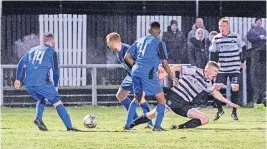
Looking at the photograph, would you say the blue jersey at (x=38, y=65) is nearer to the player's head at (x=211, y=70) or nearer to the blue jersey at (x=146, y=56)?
the blue jersey at (x=146, y=56)

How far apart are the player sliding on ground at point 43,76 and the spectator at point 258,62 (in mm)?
9544

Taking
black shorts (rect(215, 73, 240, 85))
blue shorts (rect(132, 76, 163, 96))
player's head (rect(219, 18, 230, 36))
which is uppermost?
player's head (rect(219, 18, 230, 36))

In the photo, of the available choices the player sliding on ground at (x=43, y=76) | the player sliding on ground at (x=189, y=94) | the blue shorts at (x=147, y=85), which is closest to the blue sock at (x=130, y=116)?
the player sliding on ground at (x=189, y=94)

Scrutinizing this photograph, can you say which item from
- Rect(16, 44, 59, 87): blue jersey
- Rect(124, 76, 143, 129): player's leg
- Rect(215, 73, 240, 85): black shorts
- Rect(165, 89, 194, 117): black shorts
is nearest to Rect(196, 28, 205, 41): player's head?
Rect(215, 73, 240, 85): black shorts

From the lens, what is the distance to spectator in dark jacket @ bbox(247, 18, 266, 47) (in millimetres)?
26498

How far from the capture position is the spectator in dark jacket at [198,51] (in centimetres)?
2623

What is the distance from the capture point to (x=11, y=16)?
1088 inches

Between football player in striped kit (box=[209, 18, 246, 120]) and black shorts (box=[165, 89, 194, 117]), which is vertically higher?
football player in striped kit (box=[209, 18, 246, 120])

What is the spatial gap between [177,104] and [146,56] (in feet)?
3.49

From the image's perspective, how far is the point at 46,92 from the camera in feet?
57.0

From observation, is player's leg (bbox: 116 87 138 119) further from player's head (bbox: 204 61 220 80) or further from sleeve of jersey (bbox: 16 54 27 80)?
sleeve of jersey (bbox: 16 54 27 80)

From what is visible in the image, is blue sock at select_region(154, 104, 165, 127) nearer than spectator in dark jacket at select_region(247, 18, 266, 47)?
Yes

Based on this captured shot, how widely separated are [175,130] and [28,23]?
11.4 metres

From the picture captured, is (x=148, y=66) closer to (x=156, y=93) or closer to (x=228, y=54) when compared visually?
(x=156, y=93)
